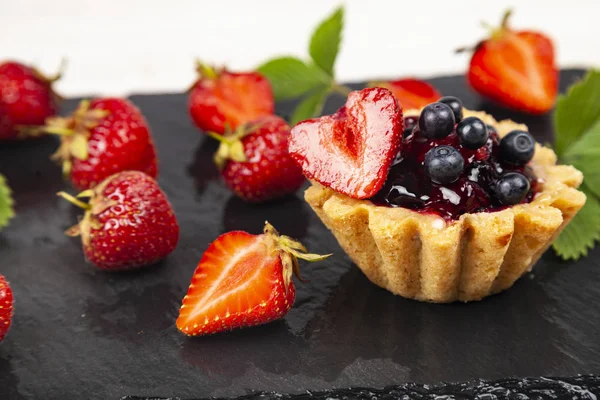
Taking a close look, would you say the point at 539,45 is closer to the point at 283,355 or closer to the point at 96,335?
the point at 283,355

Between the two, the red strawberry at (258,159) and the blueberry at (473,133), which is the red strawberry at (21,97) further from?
the blueberry at (473,133)

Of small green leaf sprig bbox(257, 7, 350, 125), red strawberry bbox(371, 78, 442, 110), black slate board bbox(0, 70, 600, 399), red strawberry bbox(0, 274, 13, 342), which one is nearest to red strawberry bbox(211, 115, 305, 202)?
black slate board bbox(0, 70, 600, 399)

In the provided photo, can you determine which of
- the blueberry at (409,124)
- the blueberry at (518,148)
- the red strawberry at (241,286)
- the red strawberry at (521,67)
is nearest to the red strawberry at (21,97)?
the red strawberry at (241,286)

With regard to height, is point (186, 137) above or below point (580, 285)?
below

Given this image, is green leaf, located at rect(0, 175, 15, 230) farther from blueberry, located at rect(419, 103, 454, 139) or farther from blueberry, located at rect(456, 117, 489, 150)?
blueberry, located at rect(456, 117, 489, 150)

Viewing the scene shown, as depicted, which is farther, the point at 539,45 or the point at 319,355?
the point at 539,45

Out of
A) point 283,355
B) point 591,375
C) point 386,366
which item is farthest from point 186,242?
point 591,375

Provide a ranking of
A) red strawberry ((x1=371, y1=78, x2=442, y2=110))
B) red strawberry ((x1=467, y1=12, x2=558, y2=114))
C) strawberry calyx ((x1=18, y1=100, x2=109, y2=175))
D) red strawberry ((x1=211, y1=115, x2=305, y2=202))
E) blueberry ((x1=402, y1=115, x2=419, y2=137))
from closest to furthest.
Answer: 1. blueberry ((x1=402, y1=115, x2=419, y2=137))
2. red strawberry ((x1=211, y1=115, x2=305, y2=202))
3. strawberry calyx ((x1=18, y1=100, x2=109, y2=175))
4. red strawberry ((x1=371, y1=78, x2=442, y2=110))
5. red strawberry ((x1=467, y1=12, x2=558, y2=114))
